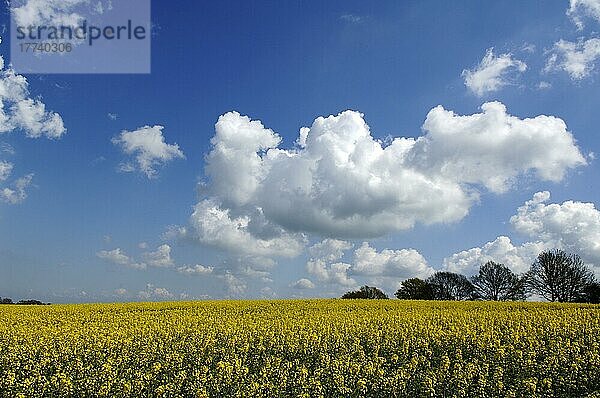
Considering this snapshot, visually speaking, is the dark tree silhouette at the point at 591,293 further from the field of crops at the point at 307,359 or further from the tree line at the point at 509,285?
the field of crops at the point at 307,359

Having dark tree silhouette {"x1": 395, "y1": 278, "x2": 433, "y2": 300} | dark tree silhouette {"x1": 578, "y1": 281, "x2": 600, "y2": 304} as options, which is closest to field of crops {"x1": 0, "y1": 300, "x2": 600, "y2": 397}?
dark tree silhouette {"x1": 578, "y1": 281, "x2": 600, "y2": 304}

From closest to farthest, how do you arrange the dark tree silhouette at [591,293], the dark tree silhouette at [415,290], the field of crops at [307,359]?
the field of crops at [307,359]
the dark tree silhouette at [591,293]
the dark tree silhouette at [415,290]

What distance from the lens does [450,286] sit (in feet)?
267

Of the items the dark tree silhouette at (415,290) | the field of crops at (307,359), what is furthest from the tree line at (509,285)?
the field of crops at (307,359)

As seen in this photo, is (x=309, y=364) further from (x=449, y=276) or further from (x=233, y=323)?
(x=449, y=276)

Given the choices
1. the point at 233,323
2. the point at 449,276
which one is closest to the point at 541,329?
the point at 233,323

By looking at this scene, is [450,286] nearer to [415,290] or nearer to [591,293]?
[415,290]

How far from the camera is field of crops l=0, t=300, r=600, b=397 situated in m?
11.3

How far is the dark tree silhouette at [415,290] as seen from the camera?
78.1m

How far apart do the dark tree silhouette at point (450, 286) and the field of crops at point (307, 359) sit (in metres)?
59.0

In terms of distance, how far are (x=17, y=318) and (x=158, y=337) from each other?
1382cm

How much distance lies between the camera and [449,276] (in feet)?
271

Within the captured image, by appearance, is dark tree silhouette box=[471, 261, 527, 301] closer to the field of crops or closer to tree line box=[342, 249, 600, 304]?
tree line box=[342, 249, 600, 304]

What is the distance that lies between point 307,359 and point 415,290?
67474 mm
